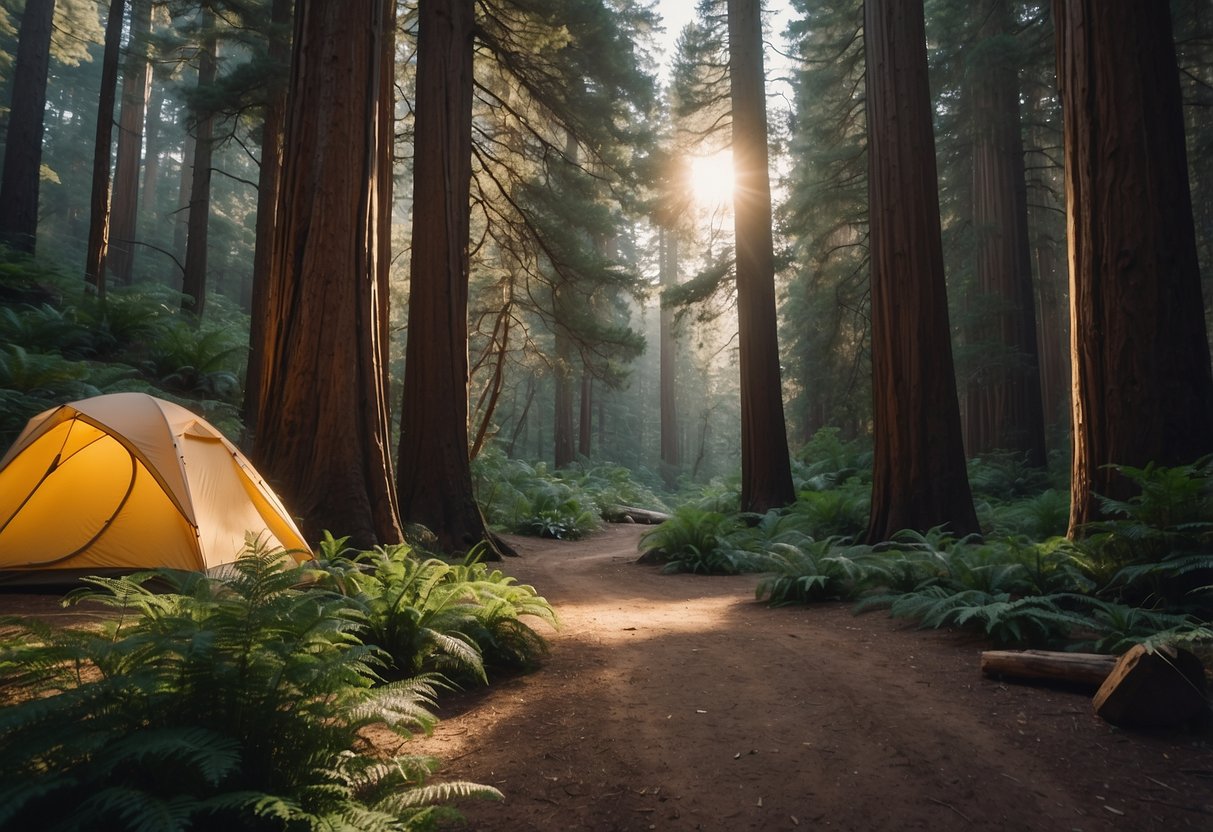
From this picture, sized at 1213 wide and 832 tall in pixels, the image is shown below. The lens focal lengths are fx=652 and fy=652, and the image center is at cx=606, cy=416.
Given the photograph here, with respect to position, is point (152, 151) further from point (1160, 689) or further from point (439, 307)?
point (1160, 689)

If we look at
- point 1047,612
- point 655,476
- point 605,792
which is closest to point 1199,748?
point 1047,612

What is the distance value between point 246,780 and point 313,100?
6.15 meters

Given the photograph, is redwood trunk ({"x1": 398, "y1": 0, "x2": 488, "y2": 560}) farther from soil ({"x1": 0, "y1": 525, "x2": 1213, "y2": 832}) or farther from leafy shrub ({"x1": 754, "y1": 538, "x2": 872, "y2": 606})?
soil ({"x1": 0, "y1": 525, "x2": 1213, "y2": 832})

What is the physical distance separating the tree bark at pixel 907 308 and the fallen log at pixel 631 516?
1030 cm

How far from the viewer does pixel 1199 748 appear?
2811 mm

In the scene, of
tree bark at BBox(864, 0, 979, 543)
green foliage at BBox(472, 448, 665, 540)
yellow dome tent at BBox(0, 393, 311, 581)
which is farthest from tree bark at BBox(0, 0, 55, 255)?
tree bark at BBox(864, 0, 979, 543)

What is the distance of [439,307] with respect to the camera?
8625 mm

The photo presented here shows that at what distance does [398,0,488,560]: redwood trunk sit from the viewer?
8.35 metres

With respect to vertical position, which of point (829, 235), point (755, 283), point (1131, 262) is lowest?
point (1131, 262)

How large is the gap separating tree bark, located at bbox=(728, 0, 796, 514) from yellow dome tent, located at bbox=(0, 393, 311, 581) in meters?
7.86

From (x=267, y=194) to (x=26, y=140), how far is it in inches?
250

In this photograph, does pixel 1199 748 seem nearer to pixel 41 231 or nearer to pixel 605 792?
pixel 605 792

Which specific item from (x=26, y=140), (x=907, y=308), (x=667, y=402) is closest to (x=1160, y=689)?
(x=907, y=308)

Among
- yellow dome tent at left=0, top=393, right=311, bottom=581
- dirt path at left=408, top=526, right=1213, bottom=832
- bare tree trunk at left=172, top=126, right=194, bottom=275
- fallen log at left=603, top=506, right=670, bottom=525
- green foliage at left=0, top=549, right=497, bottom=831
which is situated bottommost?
dirt path at left=408, top=526, right=1213, bottom=832
